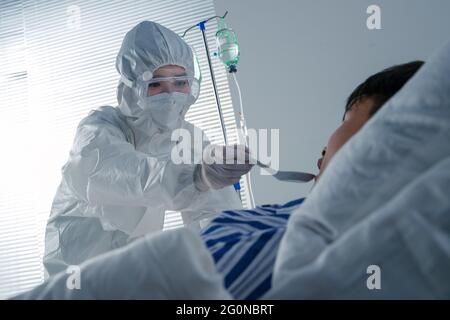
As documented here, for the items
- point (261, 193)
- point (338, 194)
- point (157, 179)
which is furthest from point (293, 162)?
point (338, 194)

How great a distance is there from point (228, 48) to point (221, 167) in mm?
1049

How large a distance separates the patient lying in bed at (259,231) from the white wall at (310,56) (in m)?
1.28

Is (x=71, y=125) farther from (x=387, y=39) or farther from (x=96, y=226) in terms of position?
(x=387, y=39)

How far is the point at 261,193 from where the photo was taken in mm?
2250

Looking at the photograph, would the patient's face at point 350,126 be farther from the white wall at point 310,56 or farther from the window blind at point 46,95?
the window blind at point 46,95

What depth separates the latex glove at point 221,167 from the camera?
3.70 ft

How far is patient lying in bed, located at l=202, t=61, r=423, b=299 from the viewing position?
54 centimetres

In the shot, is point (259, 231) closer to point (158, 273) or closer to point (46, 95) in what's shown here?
point (158, 273)

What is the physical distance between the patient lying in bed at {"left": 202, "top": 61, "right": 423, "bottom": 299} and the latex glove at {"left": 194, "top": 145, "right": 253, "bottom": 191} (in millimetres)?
229

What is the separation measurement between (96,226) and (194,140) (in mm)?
477

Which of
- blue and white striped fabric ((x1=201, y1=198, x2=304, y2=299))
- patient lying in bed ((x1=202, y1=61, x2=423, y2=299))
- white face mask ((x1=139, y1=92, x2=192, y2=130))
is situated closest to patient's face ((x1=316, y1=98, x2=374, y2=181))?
patient lying in bed ((x1=202, y1=61, x2=423, y2=299))

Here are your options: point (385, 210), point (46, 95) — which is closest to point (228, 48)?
point (46, 95)

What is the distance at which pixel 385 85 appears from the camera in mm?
849

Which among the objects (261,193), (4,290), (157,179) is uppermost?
(157,179)
